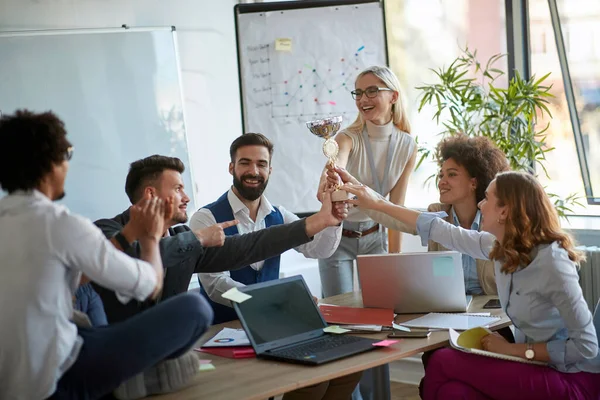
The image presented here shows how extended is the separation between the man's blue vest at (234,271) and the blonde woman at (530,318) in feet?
3.23

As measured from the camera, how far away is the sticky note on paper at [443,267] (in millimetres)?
2918

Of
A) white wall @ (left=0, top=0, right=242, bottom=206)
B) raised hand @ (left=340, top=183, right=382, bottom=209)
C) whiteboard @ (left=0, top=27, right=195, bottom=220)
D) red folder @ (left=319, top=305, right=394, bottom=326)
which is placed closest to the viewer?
red folder @ (left=319, top=305, right=394, bottom=326)

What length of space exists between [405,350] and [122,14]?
2926 mm

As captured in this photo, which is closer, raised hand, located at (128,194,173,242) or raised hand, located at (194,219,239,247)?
raised hand, located at (128,194,173,242)

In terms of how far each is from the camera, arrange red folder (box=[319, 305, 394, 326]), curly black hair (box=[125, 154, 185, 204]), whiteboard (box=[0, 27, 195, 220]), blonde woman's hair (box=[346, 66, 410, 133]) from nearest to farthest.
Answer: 1. red folder (box=[319, 305, 394, 326])
2. curly black hair (box=[125, 154, 185, 204])
3. blonde woman's hair (box=[346, 66, 410, 133])
4. whiteboard (box=[0, 27, 195, 220])

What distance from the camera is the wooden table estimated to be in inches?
83.3

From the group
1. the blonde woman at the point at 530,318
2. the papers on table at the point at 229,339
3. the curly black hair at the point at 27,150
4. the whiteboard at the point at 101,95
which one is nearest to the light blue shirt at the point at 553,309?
the blonde woman at the point at 530,318

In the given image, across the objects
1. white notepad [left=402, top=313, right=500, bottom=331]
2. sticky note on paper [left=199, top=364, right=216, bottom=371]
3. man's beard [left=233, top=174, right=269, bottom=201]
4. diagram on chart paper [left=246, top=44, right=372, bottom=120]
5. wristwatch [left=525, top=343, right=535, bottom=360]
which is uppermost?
diagram on chart paper [left=246, top=44, right=372, bottom=120]

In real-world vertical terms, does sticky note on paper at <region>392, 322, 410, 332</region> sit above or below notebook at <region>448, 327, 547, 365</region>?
above

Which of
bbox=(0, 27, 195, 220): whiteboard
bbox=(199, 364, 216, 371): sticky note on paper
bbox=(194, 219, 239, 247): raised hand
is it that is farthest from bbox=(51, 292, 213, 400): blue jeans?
bbox=(0, 27, 195, 220): whiteboard

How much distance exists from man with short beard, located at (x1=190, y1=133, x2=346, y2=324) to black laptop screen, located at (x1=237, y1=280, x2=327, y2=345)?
670 millimetres

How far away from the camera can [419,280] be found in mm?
2947

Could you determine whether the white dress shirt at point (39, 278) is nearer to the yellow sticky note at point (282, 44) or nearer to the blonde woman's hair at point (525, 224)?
the blonde woman's hair at point (525, 224)

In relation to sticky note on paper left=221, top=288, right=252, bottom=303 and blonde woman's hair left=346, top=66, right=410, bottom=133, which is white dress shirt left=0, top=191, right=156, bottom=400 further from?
blonde woman's hair left=346, top=66, right=410, bottom=133
